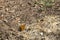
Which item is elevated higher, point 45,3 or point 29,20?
point 45,3

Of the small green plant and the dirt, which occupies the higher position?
the small green plant

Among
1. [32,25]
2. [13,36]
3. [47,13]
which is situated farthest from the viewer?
[47,13]

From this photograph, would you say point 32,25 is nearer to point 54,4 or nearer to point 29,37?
point 29,37

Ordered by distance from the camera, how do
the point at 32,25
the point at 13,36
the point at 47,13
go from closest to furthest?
the point at 13,36
the point at 32,25
the point at 47,13

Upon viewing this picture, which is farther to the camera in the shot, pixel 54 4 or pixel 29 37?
pixel 54 4

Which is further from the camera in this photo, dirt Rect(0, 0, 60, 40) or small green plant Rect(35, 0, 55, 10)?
small green plant Rect(35, 0, 55, 10)

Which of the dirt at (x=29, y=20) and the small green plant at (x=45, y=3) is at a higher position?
the small green plant at (x=45, y=3)

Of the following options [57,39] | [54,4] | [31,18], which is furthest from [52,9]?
[57,39]

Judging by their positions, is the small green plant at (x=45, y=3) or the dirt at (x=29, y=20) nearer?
the dirt at (x=29, y=20)
